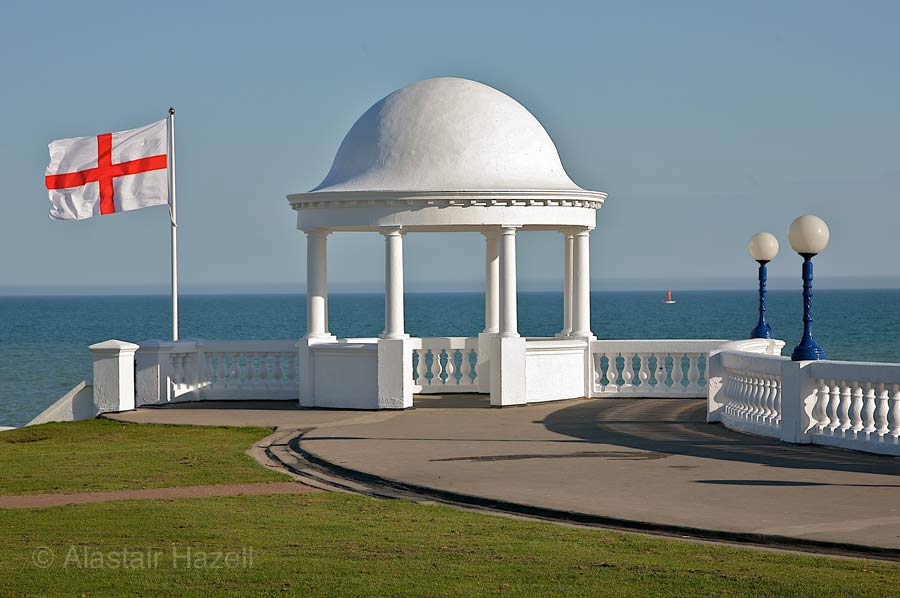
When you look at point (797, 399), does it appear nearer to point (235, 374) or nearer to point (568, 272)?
point (568, 272)

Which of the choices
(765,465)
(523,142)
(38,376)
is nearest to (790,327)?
(38,376)

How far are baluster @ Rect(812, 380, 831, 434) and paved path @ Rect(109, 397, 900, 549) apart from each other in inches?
16.9

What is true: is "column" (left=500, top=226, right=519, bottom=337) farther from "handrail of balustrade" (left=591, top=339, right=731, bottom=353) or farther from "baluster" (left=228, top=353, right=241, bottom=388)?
"baluster" (left=228, top=353, right=241, bottom=388)

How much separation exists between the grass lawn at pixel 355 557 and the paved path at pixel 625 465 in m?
0.92

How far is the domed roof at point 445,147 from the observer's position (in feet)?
74.7

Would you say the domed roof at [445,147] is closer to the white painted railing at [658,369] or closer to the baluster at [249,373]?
the white painted railing at [658,369]

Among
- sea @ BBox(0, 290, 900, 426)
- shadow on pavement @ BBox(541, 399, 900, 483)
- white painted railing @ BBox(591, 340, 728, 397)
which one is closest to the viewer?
shadow on pavement @ BBox(541, 399, 900, 483)

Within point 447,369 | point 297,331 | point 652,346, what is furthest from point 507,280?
point 297,331

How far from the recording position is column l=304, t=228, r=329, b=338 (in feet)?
77.2

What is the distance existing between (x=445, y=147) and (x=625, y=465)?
9.21 meters

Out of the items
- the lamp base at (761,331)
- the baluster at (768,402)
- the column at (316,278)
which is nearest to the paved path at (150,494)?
the baluster at (768,402)

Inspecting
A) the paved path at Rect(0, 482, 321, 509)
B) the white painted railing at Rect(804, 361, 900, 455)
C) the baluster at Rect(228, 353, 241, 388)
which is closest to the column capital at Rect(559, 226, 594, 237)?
the baluster at Rect(228, 353, 241, 388)

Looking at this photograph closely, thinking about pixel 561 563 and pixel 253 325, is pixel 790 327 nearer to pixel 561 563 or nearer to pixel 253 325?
pixel 253 325

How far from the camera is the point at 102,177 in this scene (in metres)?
25.5
